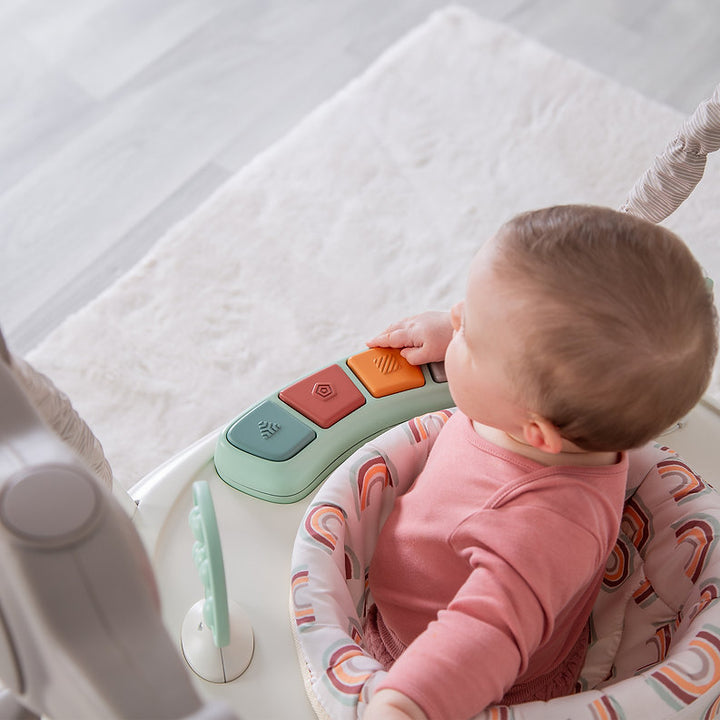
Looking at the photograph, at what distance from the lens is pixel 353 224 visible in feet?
4.36

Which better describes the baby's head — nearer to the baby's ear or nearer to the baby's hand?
the baby's ear

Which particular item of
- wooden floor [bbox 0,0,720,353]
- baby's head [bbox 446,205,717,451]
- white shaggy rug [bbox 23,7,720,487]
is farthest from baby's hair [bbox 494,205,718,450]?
wooden floor [bbox 0,0,720,353]

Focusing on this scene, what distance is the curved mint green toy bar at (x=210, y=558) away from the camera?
457 mm

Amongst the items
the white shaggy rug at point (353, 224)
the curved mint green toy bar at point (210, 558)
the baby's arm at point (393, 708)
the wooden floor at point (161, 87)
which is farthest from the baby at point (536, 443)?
the wooden floor at point (161, 87)

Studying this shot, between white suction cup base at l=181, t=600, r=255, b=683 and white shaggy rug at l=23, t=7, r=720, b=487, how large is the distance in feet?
1.62

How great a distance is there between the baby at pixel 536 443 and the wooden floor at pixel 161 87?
2.52ft

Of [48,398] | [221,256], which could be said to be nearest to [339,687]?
[48,398]

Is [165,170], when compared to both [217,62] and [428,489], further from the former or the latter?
[428,489]

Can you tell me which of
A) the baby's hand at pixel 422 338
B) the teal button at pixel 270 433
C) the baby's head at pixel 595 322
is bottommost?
the teal button at pixel 270 433

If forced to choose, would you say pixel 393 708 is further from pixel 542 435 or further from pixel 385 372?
pixel 385 372

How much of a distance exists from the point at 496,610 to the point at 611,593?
0.19 meters

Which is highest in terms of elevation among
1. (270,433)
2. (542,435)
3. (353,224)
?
(542,435)

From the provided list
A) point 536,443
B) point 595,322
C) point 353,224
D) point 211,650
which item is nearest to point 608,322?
point 595,322

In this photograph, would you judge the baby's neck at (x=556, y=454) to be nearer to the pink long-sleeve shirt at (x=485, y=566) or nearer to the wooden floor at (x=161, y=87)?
the pink long-sleeve shirt at (x=485, y=566)
